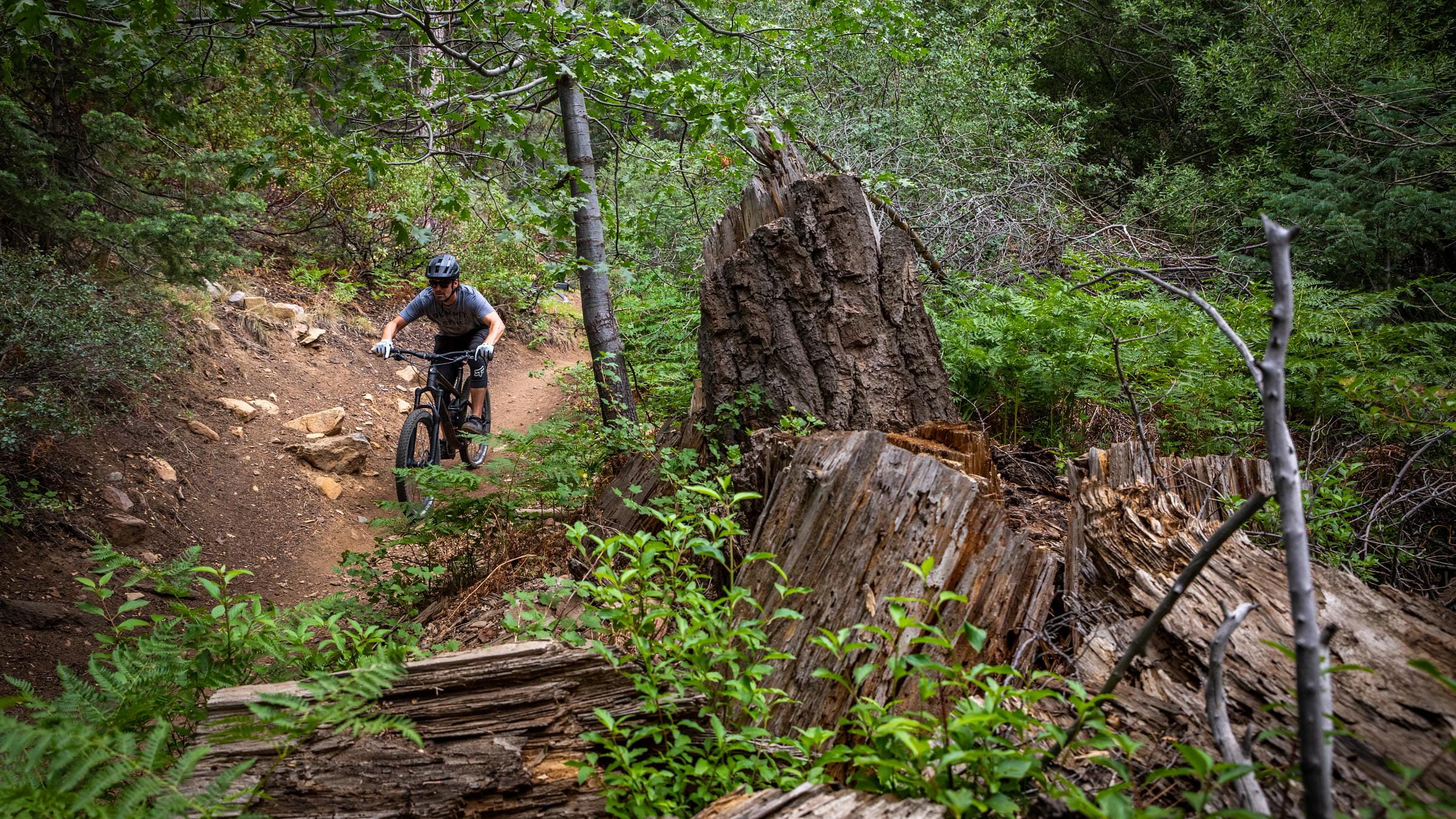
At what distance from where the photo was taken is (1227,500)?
343 centimetres

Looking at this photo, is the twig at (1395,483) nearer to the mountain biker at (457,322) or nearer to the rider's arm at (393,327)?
the mountain biker at (457,322)

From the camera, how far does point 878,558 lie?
294 centimetres

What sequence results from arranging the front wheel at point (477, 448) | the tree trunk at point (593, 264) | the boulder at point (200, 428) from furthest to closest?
1. the boulder at point (200, 428)
2. the front wheel at point (477, 448)
3. the tree trunk at point (593, 264)

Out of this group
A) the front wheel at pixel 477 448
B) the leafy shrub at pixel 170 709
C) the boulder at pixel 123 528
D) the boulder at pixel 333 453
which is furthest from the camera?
the boulder at pixel 333 453

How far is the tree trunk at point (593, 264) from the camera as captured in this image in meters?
6.29

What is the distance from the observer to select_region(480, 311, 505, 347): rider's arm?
7.09 m

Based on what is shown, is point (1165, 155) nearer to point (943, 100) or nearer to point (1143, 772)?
point (943, 100)

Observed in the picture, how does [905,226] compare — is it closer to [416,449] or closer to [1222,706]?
[1222,706]

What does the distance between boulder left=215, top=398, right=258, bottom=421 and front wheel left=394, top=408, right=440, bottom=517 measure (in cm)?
277

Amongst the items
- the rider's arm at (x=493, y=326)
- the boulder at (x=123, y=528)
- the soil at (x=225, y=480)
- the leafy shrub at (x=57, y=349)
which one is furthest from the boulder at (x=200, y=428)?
the rider's arm at (x=493, y=326)

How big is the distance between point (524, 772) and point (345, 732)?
598 millimetres

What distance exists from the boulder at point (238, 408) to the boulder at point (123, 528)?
2395 millimetres

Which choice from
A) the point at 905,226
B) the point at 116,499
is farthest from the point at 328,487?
the point at 905,226

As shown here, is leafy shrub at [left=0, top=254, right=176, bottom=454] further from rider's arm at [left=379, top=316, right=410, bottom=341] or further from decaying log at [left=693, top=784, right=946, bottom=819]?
decaying log at [left=693, top=784, right=946, bottom=819]
